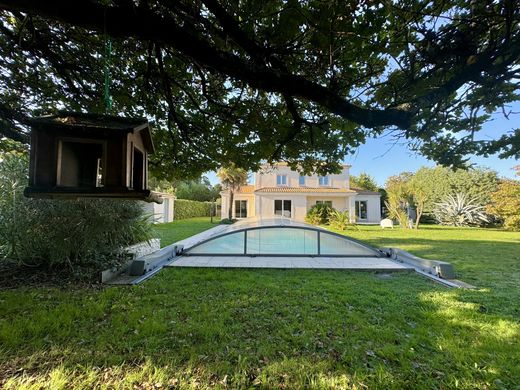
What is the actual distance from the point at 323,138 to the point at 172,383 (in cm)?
386

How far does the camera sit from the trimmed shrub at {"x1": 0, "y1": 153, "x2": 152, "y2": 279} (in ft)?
18.8

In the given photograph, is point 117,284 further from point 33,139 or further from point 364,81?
point 364,81

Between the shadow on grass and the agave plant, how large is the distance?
1009 inches

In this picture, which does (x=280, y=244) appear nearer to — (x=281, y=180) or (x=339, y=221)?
(x=339, y=221)

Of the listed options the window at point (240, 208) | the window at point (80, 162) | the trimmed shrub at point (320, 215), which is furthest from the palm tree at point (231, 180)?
the window at point (80, 162)

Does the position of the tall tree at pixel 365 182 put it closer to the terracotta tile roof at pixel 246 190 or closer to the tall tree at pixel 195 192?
the terracotta tile roof at pixel 246 190

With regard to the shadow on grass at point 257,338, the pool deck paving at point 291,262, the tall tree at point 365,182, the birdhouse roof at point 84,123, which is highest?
the tall tree at point 365,182

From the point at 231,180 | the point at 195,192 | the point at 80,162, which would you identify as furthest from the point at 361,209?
the point at 80,162

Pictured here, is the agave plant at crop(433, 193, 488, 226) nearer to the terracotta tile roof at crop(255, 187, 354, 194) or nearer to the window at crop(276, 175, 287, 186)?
the terracotta tile roof at crop(255, 187, 354, 194)

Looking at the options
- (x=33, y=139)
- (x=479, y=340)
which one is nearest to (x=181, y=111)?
(x=33, y=139)

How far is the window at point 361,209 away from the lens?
2916 centimetres

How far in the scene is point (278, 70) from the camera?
2.51 metres

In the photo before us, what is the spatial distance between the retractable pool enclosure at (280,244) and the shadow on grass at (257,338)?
12.0ft

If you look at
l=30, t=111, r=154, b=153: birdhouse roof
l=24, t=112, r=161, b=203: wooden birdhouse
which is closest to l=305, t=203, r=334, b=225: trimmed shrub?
l=24, t=112, r=161, b=203: wooden birdhouse
